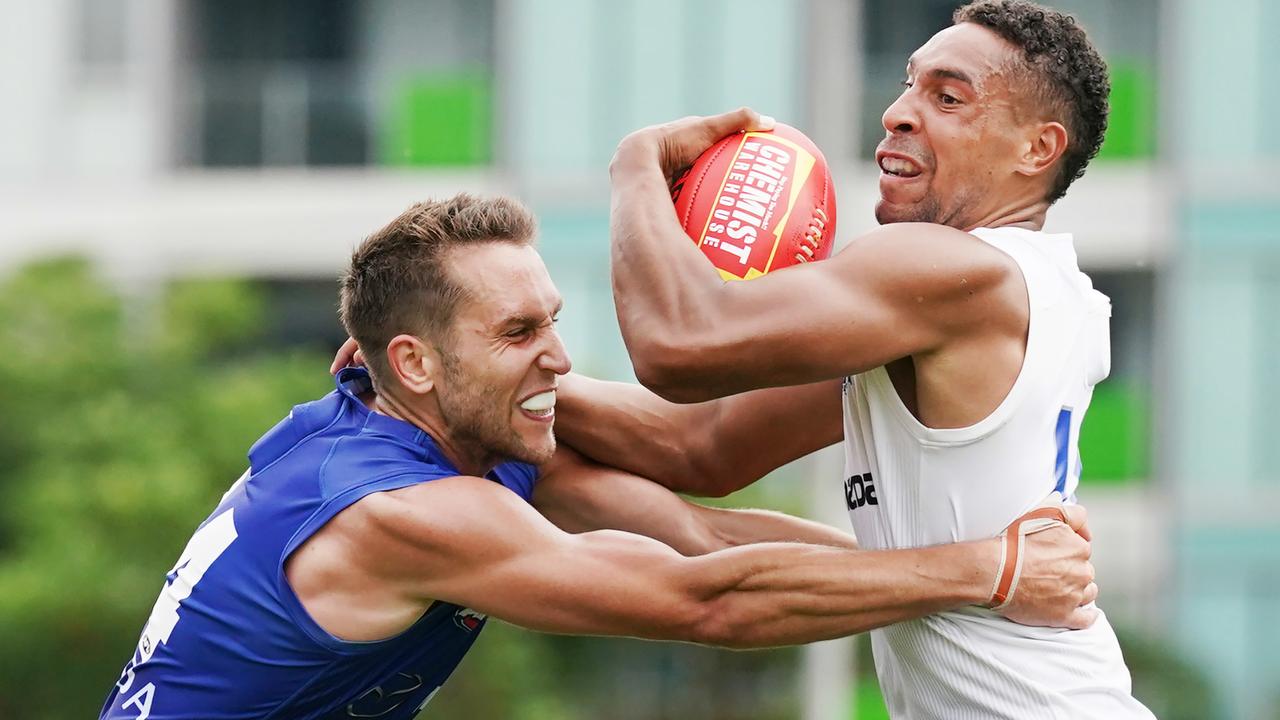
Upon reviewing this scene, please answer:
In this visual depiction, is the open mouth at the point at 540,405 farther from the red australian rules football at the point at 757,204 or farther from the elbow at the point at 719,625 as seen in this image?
the elbow at the point at 719,625

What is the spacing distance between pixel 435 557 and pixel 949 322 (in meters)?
1.39

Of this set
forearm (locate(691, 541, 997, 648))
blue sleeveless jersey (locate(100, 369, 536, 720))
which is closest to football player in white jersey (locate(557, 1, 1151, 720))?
forearm (locate(691, 541, 997, 648))

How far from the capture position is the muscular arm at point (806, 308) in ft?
15.7

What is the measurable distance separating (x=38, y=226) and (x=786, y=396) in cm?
1759

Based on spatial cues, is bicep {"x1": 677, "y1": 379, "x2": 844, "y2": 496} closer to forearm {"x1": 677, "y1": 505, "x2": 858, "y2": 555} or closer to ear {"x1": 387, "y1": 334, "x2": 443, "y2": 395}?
forearm {"x1": 677, "y1": 505, "x2": 858, "y2": 555}

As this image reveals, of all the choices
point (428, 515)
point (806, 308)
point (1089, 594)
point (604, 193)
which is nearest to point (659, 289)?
point (806, 308)

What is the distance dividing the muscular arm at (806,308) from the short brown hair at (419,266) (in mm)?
450

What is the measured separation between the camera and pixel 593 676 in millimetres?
18984

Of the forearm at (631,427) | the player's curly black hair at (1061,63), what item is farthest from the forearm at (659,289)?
the player's curly black hair at (1061,63)

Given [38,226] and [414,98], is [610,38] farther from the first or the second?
[38,226]

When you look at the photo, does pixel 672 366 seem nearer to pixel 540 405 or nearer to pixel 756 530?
pixel 540 405

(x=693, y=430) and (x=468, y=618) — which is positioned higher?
(x=693, y=430)

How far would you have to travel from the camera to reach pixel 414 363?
5.20m

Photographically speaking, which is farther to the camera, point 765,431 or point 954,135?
point 765,431
